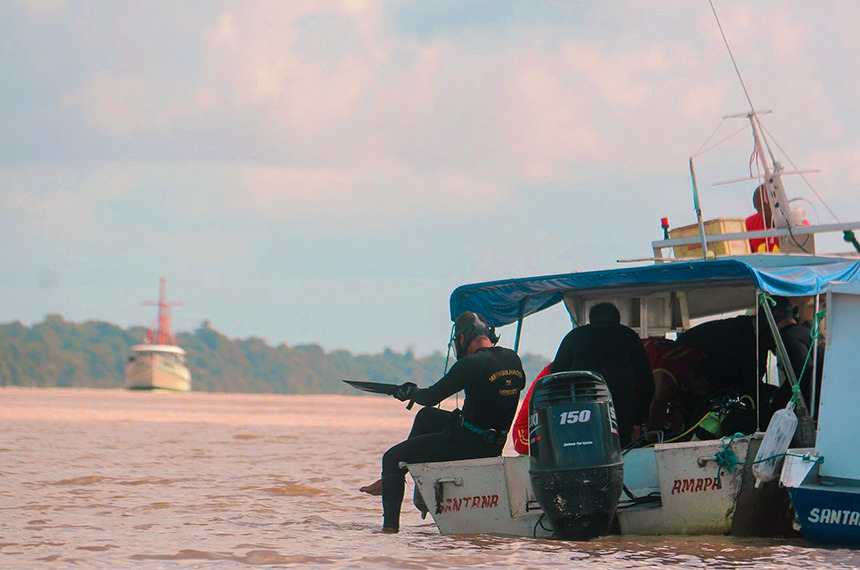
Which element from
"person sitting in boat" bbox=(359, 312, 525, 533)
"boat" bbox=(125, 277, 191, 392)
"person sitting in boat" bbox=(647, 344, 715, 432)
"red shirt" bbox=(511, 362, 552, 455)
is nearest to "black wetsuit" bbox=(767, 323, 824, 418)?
"person sitting in boat" bbox=(647, 344, 715, 432)

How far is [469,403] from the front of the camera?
378 inches

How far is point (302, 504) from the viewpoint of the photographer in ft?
44.1

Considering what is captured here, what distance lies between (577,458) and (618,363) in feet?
4.50

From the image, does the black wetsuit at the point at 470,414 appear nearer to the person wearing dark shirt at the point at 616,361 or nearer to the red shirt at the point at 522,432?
the person wearing dark shirt at the point at 616,361

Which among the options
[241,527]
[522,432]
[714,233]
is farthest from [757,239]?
[241,527]

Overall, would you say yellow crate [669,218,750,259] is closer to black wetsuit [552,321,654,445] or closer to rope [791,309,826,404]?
black wetsuit [552,321,654,445]

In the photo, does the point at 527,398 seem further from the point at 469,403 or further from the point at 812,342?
the point at 812,342

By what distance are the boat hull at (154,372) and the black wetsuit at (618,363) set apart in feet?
308

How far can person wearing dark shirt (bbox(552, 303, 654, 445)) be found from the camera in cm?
974

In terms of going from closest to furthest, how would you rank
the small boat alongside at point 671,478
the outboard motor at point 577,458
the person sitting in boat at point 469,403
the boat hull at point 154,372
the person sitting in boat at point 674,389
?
the outboard motor at point 577,458, the small boat alongside at point 671,478, the person sitting in boat at point 469,403, the person sitting in boat at point 674,389, the boat hull at point 154,372

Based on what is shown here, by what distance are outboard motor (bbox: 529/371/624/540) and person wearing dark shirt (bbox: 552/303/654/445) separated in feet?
3.04

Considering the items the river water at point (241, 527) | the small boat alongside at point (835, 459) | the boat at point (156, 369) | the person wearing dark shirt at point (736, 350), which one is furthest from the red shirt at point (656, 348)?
the boat at point (156, 369)

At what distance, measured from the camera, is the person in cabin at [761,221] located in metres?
11.7

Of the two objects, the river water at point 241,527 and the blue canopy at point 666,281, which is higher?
the blue canopy at point 666,281
